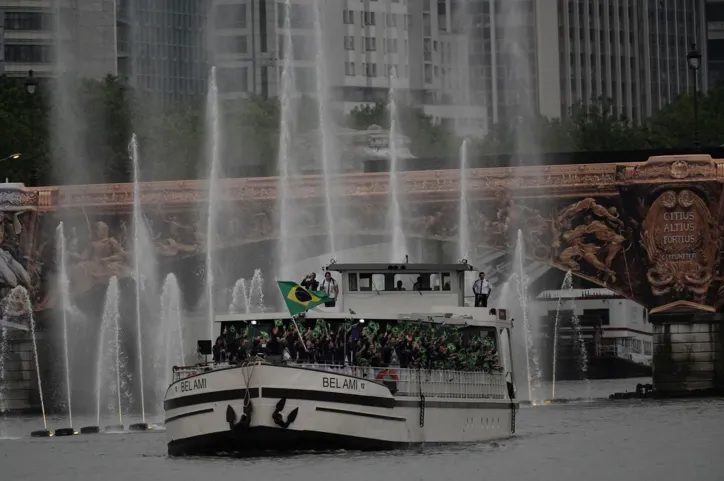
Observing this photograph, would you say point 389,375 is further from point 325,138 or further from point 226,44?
point 226,44

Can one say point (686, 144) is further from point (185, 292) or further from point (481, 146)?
point (185, 292)

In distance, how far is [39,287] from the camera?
132500mm

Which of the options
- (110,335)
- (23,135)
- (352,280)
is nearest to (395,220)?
(110,335)

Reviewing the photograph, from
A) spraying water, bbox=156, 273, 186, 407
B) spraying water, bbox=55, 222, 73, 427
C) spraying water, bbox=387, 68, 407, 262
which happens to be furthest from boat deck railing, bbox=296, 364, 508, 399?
spraying water, bbox=55, 222, 73, 427

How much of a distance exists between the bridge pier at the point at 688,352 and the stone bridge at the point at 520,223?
0.15ft

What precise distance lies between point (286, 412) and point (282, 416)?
0.16 metres

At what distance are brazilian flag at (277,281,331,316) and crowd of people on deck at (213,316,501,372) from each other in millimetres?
493

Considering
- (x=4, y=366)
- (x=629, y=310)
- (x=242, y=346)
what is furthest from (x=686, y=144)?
(x=242, y=346)

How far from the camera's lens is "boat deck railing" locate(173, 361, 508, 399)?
3250 inches

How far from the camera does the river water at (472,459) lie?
79.0 m

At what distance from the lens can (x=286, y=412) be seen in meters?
80.4

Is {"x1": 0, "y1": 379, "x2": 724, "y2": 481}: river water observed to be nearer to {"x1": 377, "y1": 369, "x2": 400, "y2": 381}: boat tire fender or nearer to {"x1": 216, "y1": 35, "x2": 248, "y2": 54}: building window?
{"x1": 377, "y1": 369, "x2": 400, "y2": 381}: boat tire fender

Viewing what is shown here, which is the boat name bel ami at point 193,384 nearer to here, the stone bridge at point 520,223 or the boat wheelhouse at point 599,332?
the stone bridge at point 520,223

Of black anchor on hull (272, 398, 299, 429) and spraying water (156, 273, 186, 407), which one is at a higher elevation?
spraying water (156, 273, 186, 407)
